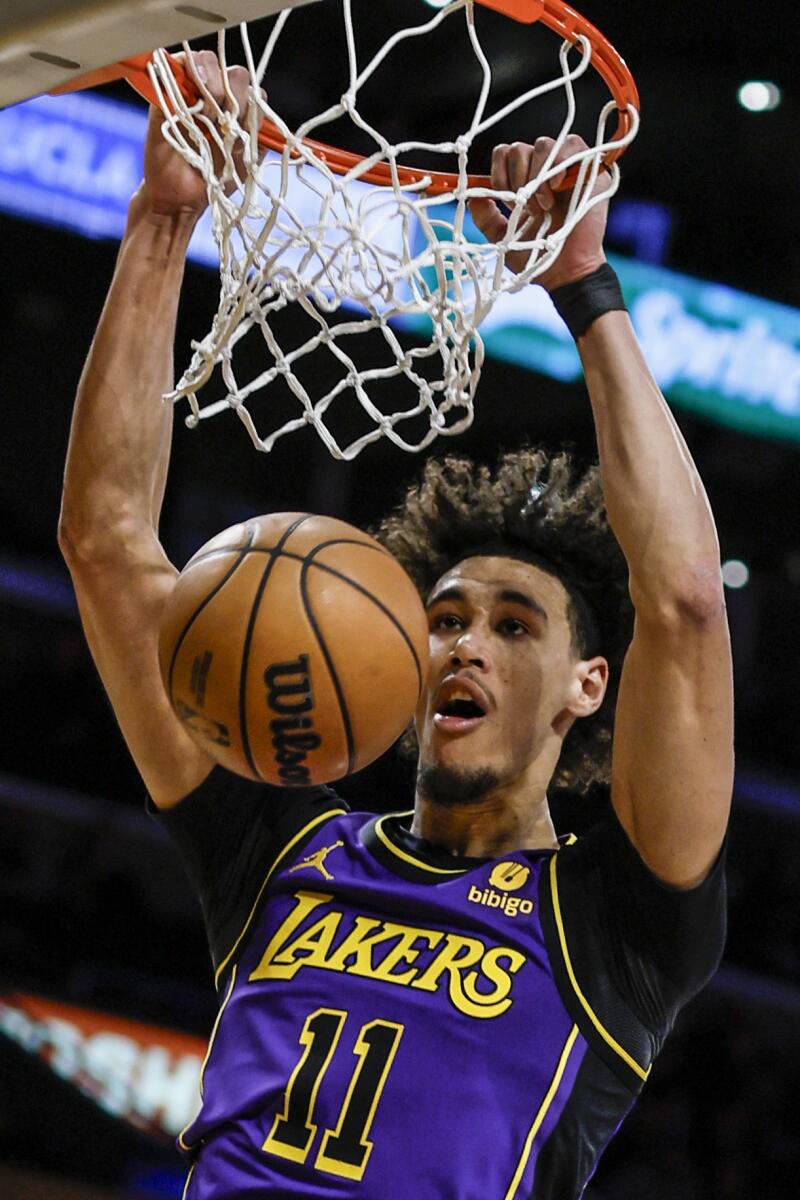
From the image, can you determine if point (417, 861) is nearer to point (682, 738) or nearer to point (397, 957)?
point (397, 957)

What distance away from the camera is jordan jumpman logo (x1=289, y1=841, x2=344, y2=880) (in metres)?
2.55

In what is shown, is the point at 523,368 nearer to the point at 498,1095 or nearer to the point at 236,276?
the point at 236,276

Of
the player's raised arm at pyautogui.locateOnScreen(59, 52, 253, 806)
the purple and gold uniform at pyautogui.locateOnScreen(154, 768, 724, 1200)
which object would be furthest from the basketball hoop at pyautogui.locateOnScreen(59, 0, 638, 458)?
the purple and gold uniform at pyautogui.locateOnScreen(154, 768, 724, 1200)

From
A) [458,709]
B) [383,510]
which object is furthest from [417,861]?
[383,510]

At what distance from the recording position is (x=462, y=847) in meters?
2.69

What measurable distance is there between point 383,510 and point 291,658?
4136 millimetres

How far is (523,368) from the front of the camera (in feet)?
20.6

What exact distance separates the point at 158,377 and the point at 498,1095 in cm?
119

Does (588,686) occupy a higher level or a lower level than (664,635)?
lower

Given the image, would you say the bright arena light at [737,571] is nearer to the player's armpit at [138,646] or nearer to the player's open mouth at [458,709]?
the player's open mouth at [458,709]

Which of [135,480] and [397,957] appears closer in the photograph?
[397,957]

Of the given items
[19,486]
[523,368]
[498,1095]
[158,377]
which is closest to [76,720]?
[19,486]

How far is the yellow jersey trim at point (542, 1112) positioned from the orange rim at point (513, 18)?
1.24 meters

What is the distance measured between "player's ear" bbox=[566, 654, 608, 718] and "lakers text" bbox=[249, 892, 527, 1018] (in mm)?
512
